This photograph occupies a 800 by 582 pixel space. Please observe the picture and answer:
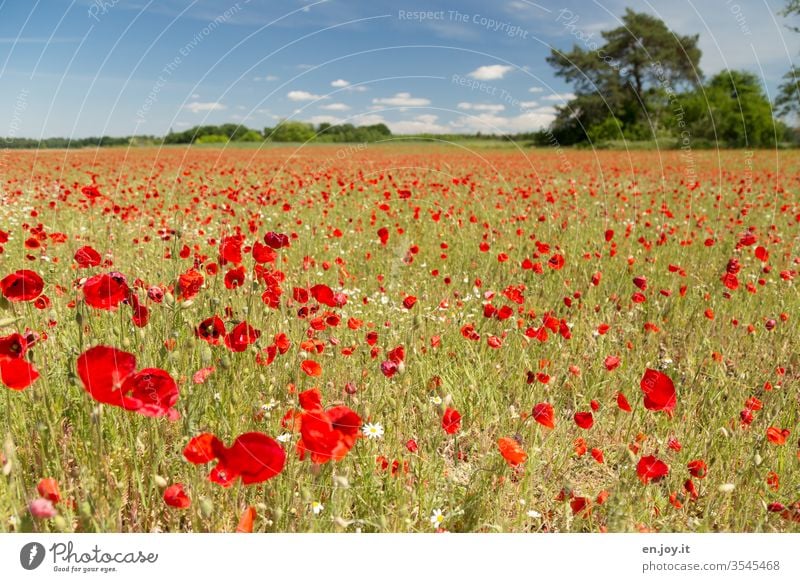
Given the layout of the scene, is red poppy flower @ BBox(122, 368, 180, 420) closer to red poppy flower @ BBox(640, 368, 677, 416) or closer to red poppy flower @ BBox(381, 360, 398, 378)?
red poppy flower @ BBox(381, 360, 398, 378)

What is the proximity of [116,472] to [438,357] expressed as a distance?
5.36ft

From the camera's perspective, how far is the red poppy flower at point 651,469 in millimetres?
Result: 1793

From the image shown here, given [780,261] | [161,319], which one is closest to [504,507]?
[161,319]

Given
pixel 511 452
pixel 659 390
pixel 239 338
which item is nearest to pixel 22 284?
pixel 239 338

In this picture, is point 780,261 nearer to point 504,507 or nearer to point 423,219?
point 423,219

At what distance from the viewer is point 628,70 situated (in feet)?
27.3

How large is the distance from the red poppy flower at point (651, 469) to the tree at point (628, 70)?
6.29ft

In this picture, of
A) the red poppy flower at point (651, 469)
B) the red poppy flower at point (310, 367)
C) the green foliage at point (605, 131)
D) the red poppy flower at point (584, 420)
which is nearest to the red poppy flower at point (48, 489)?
the red poppy flower at point (310, 367)

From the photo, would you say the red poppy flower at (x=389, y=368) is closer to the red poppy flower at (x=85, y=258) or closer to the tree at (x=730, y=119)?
the red poppy flower at (x=85, y=258)

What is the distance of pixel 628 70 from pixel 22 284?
28.4ft

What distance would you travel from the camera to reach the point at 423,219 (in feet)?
23.0

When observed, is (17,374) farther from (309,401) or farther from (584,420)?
(584,420)
